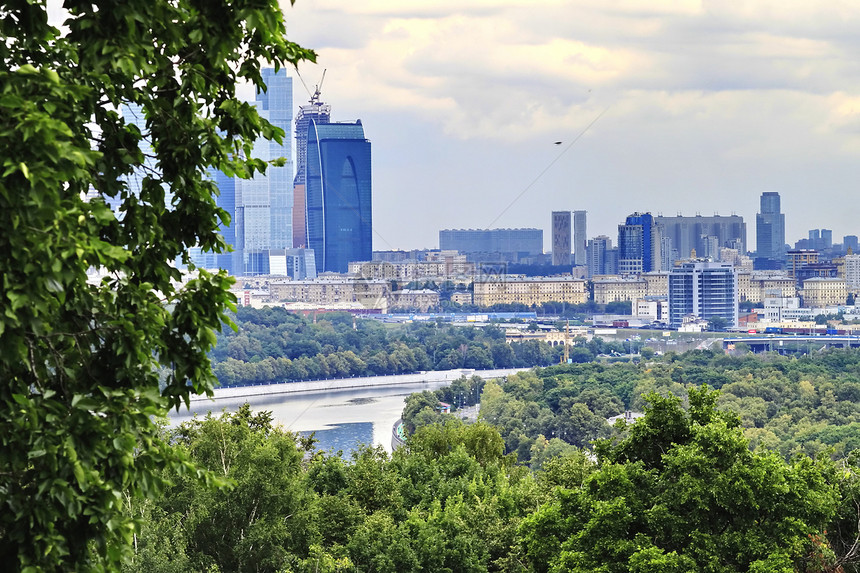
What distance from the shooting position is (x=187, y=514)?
8234 millimetres

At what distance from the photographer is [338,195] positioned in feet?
300

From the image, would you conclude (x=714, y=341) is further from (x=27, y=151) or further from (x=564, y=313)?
(x=27, y=151)

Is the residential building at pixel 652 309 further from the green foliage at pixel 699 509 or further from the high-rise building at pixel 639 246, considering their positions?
the green foliage at pixel 699 509

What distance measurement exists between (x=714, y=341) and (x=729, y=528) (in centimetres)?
5089

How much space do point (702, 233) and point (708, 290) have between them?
24.8 meters

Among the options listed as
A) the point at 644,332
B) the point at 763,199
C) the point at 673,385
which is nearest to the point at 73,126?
the point at 673,385

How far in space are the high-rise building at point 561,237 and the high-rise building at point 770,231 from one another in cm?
1557

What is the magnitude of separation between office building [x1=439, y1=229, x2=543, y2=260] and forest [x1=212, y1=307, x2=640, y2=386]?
43.1m

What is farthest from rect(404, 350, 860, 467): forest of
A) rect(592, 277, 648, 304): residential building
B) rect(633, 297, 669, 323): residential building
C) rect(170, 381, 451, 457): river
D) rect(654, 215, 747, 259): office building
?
rect(654, 215, 747, 259): office building

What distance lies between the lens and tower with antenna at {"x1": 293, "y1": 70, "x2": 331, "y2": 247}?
292ft

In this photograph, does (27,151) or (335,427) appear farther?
(335,427)

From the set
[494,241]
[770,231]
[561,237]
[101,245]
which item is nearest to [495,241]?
[494,241]

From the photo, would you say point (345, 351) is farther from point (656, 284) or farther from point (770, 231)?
point (770, 231)

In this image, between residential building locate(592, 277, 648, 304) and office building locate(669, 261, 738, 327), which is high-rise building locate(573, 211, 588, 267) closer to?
residential building locate(592, 277, 648, 304)
